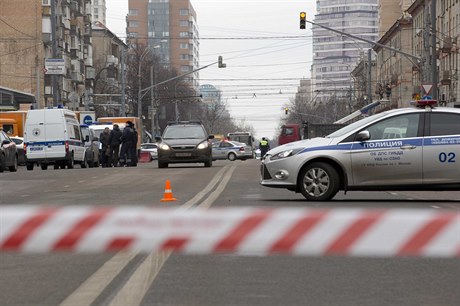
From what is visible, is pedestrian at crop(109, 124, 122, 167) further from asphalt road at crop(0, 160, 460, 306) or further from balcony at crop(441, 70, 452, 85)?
balcony at crop(441, 70, 452, 85)

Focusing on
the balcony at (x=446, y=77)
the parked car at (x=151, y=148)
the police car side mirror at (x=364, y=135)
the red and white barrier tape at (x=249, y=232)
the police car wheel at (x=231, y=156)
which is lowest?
the police car wheel at (x=231, y=156)

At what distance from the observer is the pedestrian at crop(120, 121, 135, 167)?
40.6 m

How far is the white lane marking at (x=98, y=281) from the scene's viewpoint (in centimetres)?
693

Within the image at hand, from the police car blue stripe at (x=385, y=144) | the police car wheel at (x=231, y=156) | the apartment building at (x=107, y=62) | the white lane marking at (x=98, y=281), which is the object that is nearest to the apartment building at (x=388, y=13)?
the apartment building at (x=107, y=62)

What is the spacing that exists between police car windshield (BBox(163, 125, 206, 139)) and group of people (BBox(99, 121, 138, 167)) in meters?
1.91

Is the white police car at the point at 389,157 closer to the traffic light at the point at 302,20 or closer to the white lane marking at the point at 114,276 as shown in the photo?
the white lane marking at the point at 114,276

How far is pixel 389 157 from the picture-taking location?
16.9 meters

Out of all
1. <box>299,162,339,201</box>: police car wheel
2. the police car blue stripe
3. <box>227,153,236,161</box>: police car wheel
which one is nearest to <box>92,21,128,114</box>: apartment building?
<box>227,153,236,161</box>: police car wheel

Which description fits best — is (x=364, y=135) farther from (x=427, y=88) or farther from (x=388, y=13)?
(x=388, y=13)

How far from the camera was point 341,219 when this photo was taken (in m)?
4.20

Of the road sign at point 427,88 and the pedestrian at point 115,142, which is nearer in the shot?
the road sign at point 427,88

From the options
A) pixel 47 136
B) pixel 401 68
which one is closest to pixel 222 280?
pixel 47 136

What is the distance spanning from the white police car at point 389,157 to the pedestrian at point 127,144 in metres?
23.3

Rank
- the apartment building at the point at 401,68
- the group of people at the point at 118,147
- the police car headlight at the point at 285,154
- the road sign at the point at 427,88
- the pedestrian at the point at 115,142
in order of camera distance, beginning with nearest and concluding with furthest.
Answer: the police car headlight at the point at 285,154 → the road sign at the point at 427,88 → the group of people at the point at 118,147 → the pedestrian at the point at 115,142 → the apartment building at the point at 401,68
